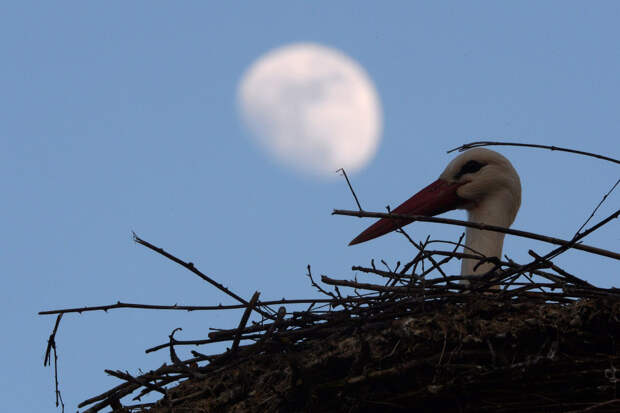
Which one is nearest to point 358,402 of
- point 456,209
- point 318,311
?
point 318,311

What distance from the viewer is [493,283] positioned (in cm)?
281

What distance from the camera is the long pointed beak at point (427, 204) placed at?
13.8ft

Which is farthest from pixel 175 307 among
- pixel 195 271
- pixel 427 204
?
pixel 427 204

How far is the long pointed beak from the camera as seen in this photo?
4211 millimetres

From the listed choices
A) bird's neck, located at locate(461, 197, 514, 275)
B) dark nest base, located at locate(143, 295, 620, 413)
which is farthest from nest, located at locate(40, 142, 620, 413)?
bird's neck, located at locate(461, 197, 514, 275)

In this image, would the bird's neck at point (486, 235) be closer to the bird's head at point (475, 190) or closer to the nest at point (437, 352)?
the bird's head at point (475, 190)

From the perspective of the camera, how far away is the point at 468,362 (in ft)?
8.28

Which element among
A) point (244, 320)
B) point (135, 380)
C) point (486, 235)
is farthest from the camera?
point (486, 235)

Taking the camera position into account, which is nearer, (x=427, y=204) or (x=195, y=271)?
(x=195, y=271)

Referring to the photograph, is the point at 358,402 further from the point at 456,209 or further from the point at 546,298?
the point at 456,209

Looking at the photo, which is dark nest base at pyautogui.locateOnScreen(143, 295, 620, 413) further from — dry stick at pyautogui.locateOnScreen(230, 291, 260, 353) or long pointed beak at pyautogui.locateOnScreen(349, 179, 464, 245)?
long pointed beak at pyautogui.locateOnScreen(349, 179, 464, 245)

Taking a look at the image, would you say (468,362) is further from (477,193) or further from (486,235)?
(477,193)

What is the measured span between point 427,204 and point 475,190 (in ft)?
0.87

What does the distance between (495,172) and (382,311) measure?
1841 millimetres
